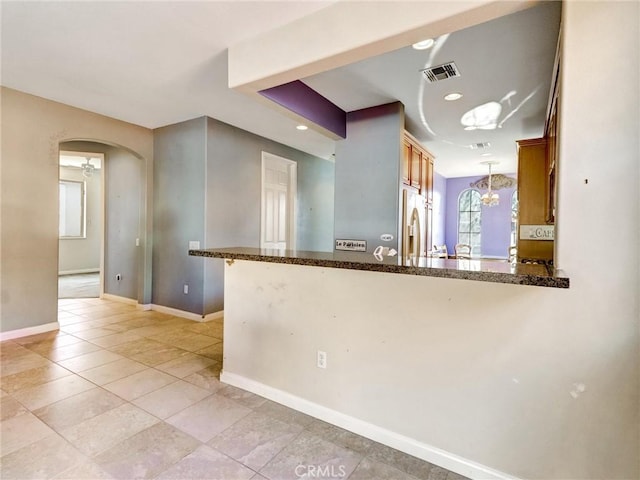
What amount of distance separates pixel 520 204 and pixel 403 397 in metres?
2.75

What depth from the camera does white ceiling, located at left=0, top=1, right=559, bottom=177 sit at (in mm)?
2143

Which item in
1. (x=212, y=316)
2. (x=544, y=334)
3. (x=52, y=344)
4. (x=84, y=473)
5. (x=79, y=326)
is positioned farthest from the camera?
(x=212, y=316)

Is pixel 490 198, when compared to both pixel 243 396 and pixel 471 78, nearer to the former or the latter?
pixel 471 78

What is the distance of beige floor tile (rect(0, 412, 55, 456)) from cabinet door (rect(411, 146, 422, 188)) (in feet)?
13.0

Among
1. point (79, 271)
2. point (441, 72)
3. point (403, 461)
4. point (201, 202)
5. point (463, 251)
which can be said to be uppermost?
point (441, 72)

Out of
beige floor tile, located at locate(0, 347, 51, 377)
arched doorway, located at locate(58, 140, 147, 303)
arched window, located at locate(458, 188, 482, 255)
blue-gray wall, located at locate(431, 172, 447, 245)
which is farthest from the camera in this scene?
arched window, located at locate(458, 188, 482, 255)

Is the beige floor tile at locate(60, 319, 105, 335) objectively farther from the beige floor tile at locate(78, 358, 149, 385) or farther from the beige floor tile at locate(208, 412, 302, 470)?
the beige floor tile at locate(208, 412, 302, 470)

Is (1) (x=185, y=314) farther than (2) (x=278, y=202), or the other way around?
(2) (x=278, y=202)

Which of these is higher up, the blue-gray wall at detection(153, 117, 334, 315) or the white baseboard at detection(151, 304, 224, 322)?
the blue-gray wall at detection(153, 117, 334, 315)

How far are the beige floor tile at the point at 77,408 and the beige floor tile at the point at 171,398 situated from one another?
0.61 feet

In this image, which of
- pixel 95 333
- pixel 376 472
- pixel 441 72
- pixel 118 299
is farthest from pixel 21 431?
pixel 441 72

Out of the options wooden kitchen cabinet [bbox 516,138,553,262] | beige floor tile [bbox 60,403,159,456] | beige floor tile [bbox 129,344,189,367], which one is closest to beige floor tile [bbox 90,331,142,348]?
beige floor tile [bbox 129,344,189,367]

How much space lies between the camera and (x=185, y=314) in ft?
14.7

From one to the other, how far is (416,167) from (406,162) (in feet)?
1.54
